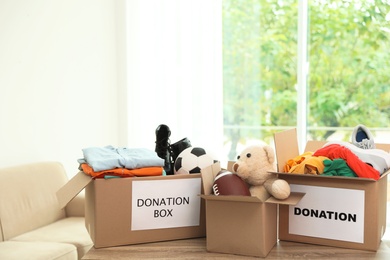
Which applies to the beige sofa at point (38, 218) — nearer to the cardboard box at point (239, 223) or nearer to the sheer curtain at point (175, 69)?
the sheer curtain at point (175, 69)

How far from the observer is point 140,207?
186 centimetres

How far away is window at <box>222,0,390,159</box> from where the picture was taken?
420cm

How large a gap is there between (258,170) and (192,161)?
0.89ft

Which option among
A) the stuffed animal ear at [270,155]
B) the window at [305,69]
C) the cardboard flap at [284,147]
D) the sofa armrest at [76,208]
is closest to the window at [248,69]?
the window at [305,69]

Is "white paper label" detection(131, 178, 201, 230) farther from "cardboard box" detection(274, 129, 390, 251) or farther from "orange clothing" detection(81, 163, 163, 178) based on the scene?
"cardboard box" detection(274, 129, 390, 251)

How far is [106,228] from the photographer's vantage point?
5.98ft

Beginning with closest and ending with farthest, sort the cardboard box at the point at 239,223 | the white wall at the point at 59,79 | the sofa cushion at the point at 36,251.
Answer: the cardboard box at the point at 239,223, the sofa cushion at the point at 36,251, the white wall at the point at 59,79

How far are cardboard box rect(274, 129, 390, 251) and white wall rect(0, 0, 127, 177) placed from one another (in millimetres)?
2100

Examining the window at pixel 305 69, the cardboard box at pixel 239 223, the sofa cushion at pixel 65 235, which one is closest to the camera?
the cardboard box at pixel 239 223

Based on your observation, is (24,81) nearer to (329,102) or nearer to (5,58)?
(5,58)

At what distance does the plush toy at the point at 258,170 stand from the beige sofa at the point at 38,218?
136 cm

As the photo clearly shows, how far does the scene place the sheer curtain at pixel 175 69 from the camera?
4.46 meters

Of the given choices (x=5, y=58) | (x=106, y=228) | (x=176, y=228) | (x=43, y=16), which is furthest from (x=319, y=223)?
(x=43, y=16)

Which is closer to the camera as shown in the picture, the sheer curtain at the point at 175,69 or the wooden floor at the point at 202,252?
the wooden floor at the point at 202,252
